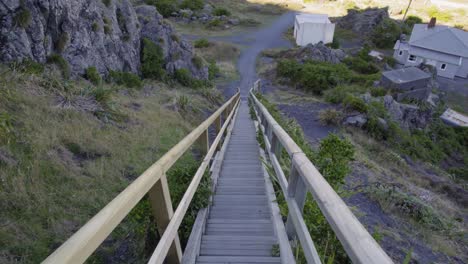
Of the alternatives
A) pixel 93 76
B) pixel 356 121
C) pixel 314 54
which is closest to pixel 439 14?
pixel 314 54

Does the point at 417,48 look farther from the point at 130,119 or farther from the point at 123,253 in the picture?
the point at 123,253

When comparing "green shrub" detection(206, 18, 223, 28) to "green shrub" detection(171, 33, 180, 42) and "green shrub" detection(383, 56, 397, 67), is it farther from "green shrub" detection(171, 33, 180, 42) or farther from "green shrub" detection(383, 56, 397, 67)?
"green shrub" detection(171, 33, 180, 42)

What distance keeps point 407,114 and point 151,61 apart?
58.2ft

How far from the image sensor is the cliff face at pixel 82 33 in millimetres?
8000

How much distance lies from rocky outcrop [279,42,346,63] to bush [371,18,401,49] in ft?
47.1

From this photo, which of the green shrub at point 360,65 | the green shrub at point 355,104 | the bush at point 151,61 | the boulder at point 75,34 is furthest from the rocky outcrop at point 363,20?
the boulder at point 75,34

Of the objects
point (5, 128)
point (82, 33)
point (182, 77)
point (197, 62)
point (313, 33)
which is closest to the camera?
point (5, 128)

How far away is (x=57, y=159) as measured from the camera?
14.6ft

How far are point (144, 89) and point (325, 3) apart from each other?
6378 cm

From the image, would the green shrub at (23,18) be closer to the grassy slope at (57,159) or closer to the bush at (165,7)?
the grassy slope at (57,159)

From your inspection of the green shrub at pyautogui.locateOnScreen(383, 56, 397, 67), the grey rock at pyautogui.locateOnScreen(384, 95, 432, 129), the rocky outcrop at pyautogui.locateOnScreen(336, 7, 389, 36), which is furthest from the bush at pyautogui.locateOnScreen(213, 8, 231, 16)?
the grey rock at pyautogui.locateOnScreen(384, 95, 432, 129)

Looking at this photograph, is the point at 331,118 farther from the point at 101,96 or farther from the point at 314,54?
the point at 314,54

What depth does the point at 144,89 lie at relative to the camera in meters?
12.5

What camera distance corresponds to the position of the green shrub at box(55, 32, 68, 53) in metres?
9.63
